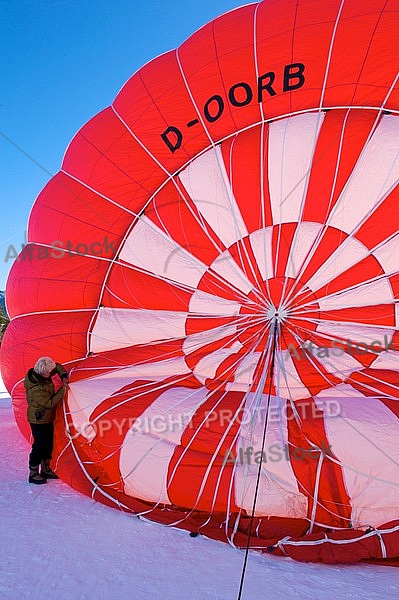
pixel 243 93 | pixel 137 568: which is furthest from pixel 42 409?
pixel 243 93

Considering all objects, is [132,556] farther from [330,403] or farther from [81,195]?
[81,195]

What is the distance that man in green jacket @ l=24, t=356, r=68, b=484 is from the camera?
110 inches

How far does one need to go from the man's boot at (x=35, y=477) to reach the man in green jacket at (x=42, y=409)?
4cm

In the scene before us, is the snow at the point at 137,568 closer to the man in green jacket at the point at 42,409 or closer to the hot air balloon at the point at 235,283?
the hot air balloon at the point at 235,283

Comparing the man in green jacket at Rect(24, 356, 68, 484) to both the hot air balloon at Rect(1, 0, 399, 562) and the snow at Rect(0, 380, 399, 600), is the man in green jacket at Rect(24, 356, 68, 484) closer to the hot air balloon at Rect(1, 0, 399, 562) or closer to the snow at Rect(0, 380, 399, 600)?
the hot air balloon at Rect(1, 0, 399, 562)

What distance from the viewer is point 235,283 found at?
3.10 metres

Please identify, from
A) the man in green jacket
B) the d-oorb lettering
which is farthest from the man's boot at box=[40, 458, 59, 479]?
the d-oorb lettering

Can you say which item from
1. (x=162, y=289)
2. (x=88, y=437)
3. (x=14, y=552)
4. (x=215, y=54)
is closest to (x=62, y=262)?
(x=162, y=289)

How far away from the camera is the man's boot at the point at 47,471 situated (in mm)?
2766

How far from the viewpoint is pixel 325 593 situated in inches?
62.6

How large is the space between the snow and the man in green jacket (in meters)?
0.50

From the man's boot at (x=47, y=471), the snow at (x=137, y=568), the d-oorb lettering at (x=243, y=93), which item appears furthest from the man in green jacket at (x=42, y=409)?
the d-oorb lettering at (x=243, y=93)

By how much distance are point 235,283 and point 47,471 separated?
155cm

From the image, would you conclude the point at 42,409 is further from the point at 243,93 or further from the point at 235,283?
the point at 243,93
